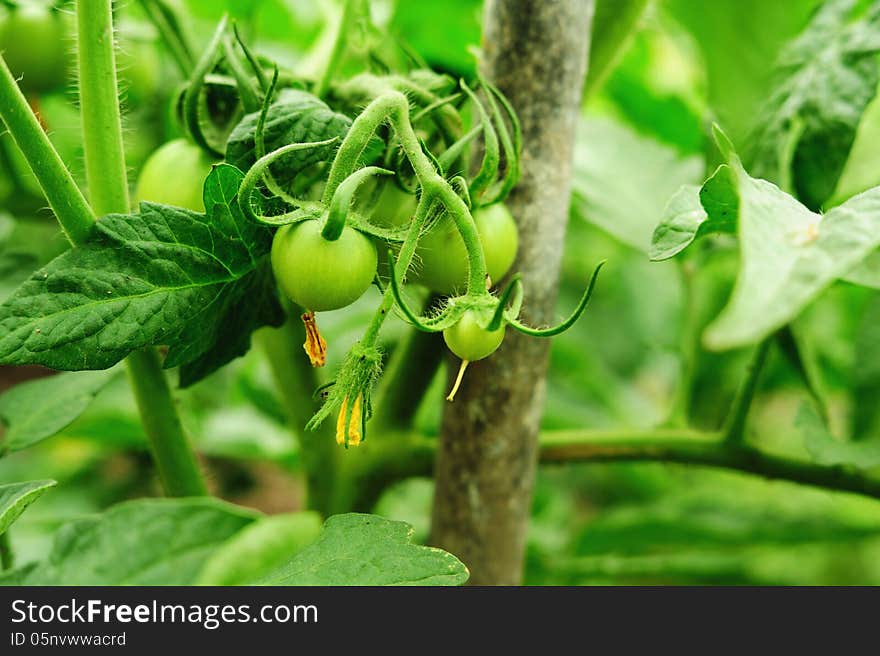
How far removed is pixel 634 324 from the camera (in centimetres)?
151

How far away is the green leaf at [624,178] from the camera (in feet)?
2.89

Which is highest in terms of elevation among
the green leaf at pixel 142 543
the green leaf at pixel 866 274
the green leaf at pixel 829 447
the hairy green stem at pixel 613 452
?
the green leaf at pixel 866 274

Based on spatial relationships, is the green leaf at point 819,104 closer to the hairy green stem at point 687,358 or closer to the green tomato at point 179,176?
the hairy green stem at point 687,358

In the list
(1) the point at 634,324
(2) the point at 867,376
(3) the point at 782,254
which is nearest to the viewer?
(3) the point at 782,254

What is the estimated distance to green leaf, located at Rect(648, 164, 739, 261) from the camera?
462 mm

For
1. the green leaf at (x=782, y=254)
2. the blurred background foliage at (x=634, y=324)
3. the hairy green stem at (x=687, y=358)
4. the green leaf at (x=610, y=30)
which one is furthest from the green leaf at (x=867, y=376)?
the green leaf at (x=782, y=254)

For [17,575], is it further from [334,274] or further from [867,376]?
[867,376]

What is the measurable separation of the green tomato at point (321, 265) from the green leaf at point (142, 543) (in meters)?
0.26

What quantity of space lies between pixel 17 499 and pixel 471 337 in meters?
0.27

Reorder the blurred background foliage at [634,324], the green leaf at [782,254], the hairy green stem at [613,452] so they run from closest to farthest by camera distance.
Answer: the green leaf at [782,254] < the hairy green stem at [613,452] < the blurred background foliage at [634,324]

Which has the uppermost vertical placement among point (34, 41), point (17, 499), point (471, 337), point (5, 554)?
point (34, 41)

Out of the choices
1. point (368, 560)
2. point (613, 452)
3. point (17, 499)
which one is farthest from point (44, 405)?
point (613, 452)

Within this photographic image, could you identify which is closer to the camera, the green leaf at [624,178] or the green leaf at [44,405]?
the green leaf at [44,405]

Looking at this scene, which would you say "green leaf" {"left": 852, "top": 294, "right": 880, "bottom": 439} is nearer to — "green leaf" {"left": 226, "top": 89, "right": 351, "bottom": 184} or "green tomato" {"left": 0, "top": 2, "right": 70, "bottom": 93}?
"green leaf" {"left": 226, "top": 89, "right": 351, "bottom": 184}
